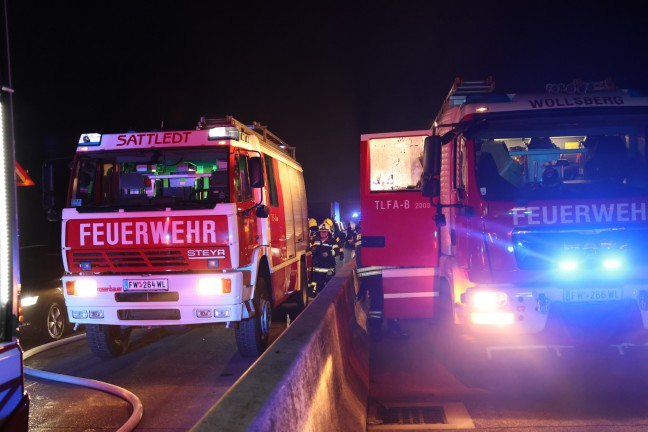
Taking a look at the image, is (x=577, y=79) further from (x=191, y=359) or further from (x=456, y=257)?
(x=191, y=359)

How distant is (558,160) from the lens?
5.79 m

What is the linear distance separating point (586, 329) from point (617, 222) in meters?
1.09

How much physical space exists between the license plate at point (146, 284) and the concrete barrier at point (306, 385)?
190cm

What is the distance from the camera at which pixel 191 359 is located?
7363 mm

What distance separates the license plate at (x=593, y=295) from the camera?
5199 millimetres

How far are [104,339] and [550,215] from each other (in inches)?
219

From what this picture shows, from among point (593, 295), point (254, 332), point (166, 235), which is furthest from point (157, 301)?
point (593, 295)

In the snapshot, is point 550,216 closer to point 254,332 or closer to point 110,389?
point 254,332

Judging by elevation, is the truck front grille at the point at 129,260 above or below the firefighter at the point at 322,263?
above

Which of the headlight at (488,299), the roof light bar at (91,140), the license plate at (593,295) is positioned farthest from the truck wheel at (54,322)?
the license plate at (593,295)

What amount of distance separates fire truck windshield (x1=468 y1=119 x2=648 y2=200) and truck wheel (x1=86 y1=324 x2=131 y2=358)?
497cm

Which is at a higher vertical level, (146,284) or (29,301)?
(146,284)

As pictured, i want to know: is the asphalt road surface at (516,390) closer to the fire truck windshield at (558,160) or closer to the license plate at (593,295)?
the license plate at (593,295)

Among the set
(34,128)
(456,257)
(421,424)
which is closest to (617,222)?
(456,257)
